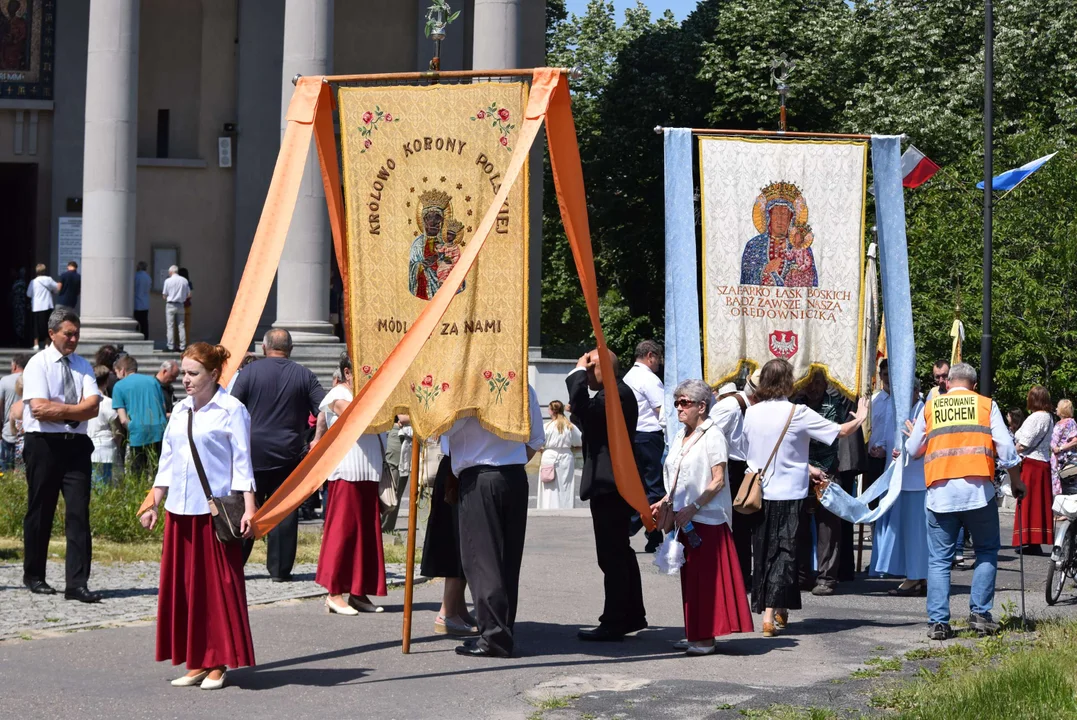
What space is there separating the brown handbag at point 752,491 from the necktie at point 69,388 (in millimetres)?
4835

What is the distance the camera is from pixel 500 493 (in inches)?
390

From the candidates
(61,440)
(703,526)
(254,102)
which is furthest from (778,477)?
A: (254,102)

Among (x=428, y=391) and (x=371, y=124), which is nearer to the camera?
(x=428, y=391)

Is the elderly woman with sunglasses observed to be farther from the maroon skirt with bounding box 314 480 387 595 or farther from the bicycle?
the bicycle

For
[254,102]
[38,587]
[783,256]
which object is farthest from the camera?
[254,102]

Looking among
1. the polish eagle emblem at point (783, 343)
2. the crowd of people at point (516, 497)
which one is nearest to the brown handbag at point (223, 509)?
the crowd of people at point (516, 497)

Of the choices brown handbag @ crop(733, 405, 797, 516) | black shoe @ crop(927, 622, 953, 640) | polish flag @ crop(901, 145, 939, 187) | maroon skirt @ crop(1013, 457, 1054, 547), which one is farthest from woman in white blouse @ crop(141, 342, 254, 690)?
polish flag @ crop(901, 145, 939, 187)

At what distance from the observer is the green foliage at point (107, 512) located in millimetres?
15750

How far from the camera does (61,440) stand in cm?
1212

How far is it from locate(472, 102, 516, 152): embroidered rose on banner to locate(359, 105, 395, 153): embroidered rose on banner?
55cm

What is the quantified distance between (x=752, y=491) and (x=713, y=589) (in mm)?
1120

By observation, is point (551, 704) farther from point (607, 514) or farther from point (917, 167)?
point (917, 167)

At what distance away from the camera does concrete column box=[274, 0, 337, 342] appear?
29734 mm

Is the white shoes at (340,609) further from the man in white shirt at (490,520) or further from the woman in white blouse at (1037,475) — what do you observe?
the woman in white blouse at (1037,475)
